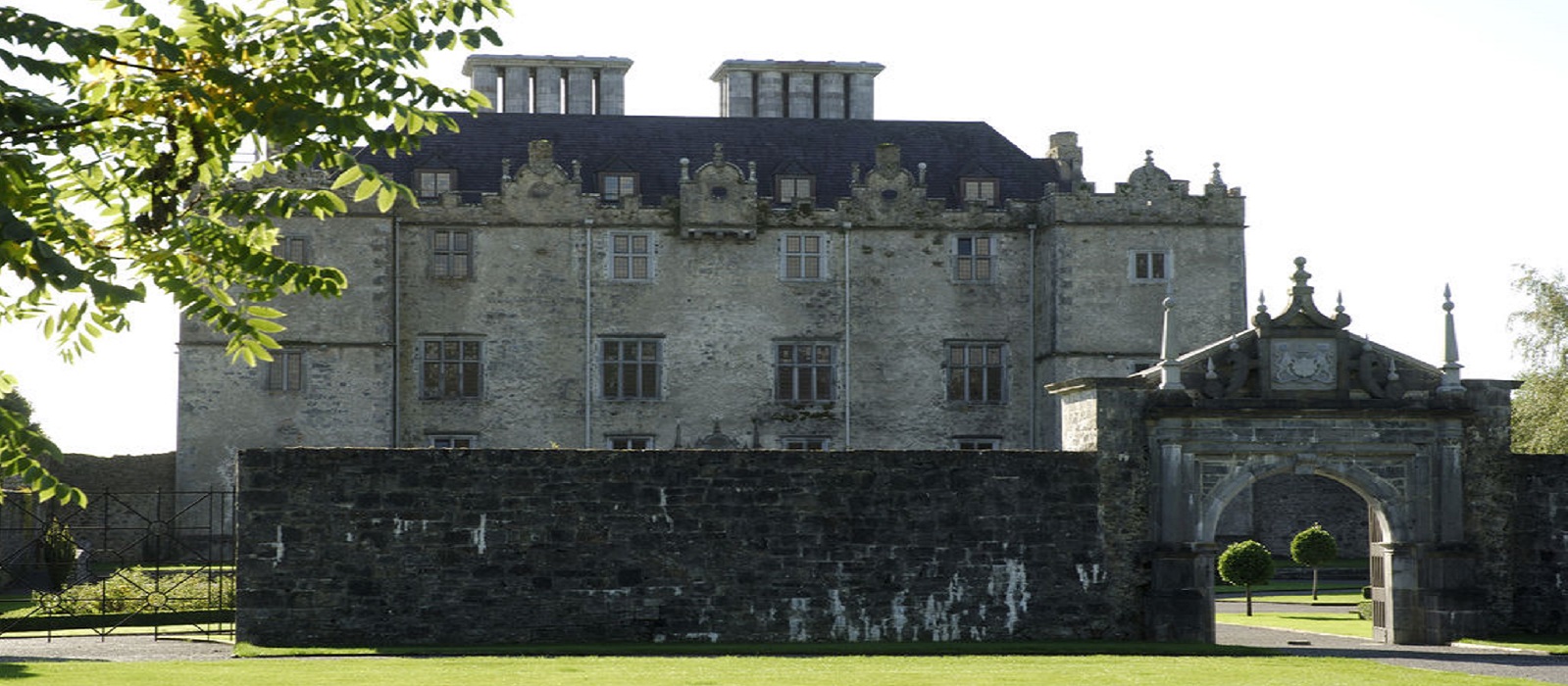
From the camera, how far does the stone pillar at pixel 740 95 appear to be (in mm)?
50812

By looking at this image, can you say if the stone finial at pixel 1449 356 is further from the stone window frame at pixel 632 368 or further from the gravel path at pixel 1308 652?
the stone window frame at pixel 632 368

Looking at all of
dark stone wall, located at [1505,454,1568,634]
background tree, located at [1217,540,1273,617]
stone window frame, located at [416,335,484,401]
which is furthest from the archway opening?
stone window frame, located at [416,335,484,401]

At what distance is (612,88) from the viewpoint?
50938 millimetres

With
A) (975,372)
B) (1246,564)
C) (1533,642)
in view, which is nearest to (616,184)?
(975,372)

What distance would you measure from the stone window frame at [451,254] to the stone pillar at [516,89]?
8.53 m

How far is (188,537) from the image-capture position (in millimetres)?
40688

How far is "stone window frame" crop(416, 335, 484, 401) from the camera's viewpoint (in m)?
42.2

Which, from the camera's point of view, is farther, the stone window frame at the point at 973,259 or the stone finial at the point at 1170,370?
the stone window frame at the point at 973,259

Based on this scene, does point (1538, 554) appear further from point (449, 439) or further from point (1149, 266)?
point (449, 439)

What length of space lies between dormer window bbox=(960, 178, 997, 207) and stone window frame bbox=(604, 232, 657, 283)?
747 cm

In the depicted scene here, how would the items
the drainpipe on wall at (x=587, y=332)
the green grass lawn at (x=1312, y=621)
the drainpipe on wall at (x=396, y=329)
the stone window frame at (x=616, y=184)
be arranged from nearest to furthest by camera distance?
the green grass lawn at (x=1312, y=621)
the drainpipe on wall at (x=396, y=329)
the drainpipe on wall at (x=587, y=332)
the stone window frame at (x=616, y=184)

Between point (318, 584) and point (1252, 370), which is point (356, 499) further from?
point (1252, 370)

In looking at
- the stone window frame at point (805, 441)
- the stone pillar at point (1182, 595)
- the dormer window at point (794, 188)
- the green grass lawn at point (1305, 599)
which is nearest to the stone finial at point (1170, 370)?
the stone pillar at point (1182, 595)

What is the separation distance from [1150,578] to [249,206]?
18.2m
